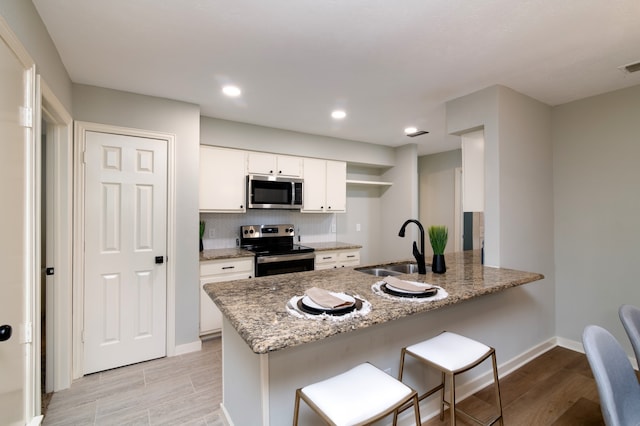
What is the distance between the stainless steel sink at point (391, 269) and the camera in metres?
2.50

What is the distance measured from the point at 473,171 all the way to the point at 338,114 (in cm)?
150

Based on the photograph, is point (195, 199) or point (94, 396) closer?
point (94, 396)

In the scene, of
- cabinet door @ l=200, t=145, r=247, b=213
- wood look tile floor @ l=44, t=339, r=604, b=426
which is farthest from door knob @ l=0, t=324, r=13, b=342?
cabinet door @ l=200, t=145, r=247, b=213

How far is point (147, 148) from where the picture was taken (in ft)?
8.86

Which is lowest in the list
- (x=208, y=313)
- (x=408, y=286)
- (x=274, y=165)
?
(x=208, y=313)

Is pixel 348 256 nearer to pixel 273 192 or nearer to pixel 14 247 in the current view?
pixel 273 192

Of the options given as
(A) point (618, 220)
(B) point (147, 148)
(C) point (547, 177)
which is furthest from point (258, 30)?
(A) point (618, 220)

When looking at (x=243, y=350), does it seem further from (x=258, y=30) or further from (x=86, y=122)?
(x=86, y=122)

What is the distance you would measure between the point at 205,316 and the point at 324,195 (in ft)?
7.15

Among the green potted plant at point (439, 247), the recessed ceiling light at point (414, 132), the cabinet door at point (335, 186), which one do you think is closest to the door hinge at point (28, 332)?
the green potted plant at point (439, 247)

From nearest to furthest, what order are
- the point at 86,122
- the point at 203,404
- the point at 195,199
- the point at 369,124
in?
the point at 203,404, the point at 86,122, the point at 195,199, the point at 369,124

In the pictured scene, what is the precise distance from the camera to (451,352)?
159 cm

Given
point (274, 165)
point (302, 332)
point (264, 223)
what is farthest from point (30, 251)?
point (264, 223)

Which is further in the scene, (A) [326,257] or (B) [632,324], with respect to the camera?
(A) [326,257]
